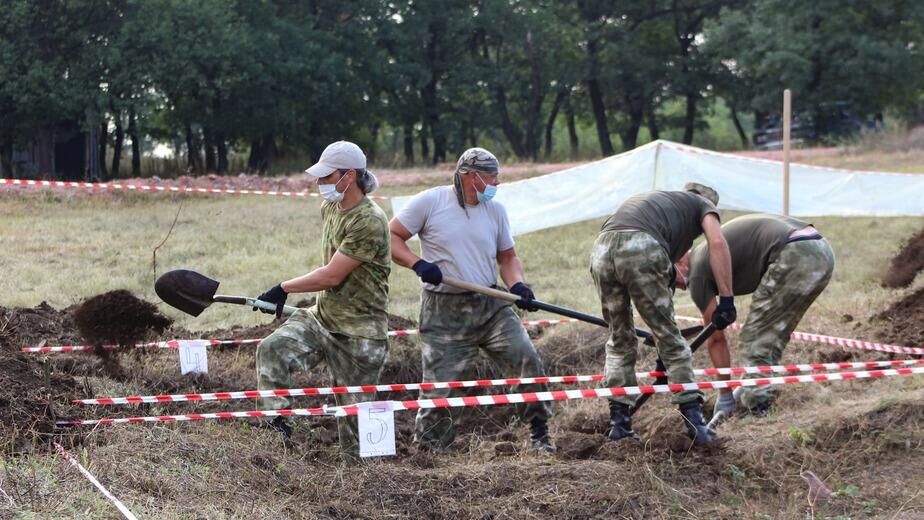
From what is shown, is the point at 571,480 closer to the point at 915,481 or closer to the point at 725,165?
the point at 915,481

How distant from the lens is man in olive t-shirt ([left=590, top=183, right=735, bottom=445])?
6320 mm

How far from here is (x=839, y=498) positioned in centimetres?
595

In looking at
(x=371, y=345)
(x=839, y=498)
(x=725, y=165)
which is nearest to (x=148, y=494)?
(x=371, y=345)

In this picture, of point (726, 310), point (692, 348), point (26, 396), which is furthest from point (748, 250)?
point (26, 396)

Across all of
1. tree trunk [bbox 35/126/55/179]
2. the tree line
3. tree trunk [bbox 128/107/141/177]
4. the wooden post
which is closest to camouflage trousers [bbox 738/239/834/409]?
the wooden post

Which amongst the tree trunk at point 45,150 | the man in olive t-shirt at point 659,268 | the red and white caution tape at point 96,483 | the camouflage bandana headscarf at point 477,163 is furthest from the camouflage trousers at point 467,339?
the tree trunk at point 45,150

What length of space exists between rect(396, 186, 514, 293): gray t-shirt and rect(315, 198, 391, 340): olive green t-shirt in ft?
1.61

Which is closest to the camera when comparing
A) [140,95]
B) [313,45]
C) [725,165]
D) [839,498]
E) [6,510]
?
[6,510]

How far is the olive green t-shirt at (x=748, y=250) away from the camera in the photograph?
731 centimetres

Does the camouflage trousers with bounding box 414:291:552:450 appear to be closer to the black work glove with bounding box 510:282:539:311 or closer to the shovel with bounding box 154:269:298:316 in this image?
the black work glove with bounding box 510:282:539:311

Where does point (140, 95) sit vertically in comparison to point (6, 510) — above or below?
above

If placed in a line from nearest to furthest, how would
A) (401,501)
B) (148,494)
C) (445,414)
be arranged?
(148,494)
(401,501)
(445,414)

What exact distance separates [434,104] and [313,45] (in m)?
8.59

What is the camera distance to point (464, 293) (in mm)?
6840
